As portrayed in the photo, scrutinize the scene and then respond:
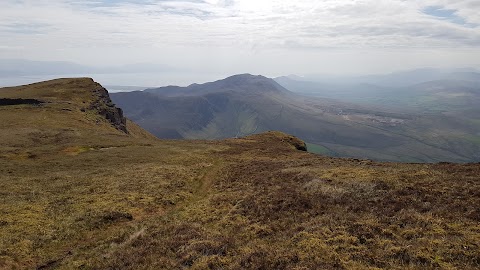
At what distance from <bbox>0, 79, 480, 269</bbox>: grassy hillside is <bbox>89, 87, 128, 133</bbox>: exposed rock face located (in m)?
68.2

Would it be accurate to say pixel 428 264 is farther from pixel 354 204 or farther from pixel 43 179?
pixel 43 179

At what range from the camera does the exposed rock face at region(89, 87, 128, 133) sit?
121150 millimetres

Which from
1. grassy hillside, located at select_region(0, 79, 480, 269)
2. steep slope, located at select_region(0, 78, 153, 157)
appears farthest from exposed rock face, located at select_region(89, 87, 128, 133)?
grassy hillside, located at select_region(0, 79, 480, 269)

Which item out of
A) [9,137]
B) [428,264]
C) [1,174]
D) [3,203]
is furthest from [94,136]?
[428,264]

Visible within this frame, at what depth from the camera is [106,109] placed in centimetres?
12562

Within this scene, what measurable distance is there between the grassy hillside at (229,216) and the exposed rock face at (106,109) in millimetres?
68244

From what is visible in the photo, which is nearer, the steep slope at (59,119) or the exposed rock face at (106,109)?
Result: the steep slope at (59,119)

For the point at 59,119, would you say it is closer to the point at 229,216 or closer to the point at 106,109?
the point at 106,109

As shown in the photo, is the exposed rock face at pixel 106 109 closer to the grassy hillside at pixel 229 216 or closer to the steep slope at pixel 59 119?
the steep slope at pixel 59 119

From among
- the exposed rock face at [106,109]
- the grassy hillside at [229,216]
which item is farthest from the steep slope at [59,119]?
the grassy hillside at [229,216]

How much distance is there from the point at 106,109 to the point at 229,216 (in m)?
111

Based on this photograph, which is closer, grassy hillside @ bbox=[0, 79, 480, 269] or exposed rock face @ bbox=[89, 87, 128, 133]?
grassy hillside @ bbox=[0, 79, 480, 269]

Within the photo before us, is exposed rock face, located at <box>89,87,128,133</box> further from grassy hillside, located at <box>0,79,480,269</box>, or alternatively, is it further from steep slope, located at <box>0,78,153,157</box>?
grassy hillside, located at <box>0,79,480,269</box>

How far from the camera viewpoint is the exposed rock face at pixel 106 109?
121m
